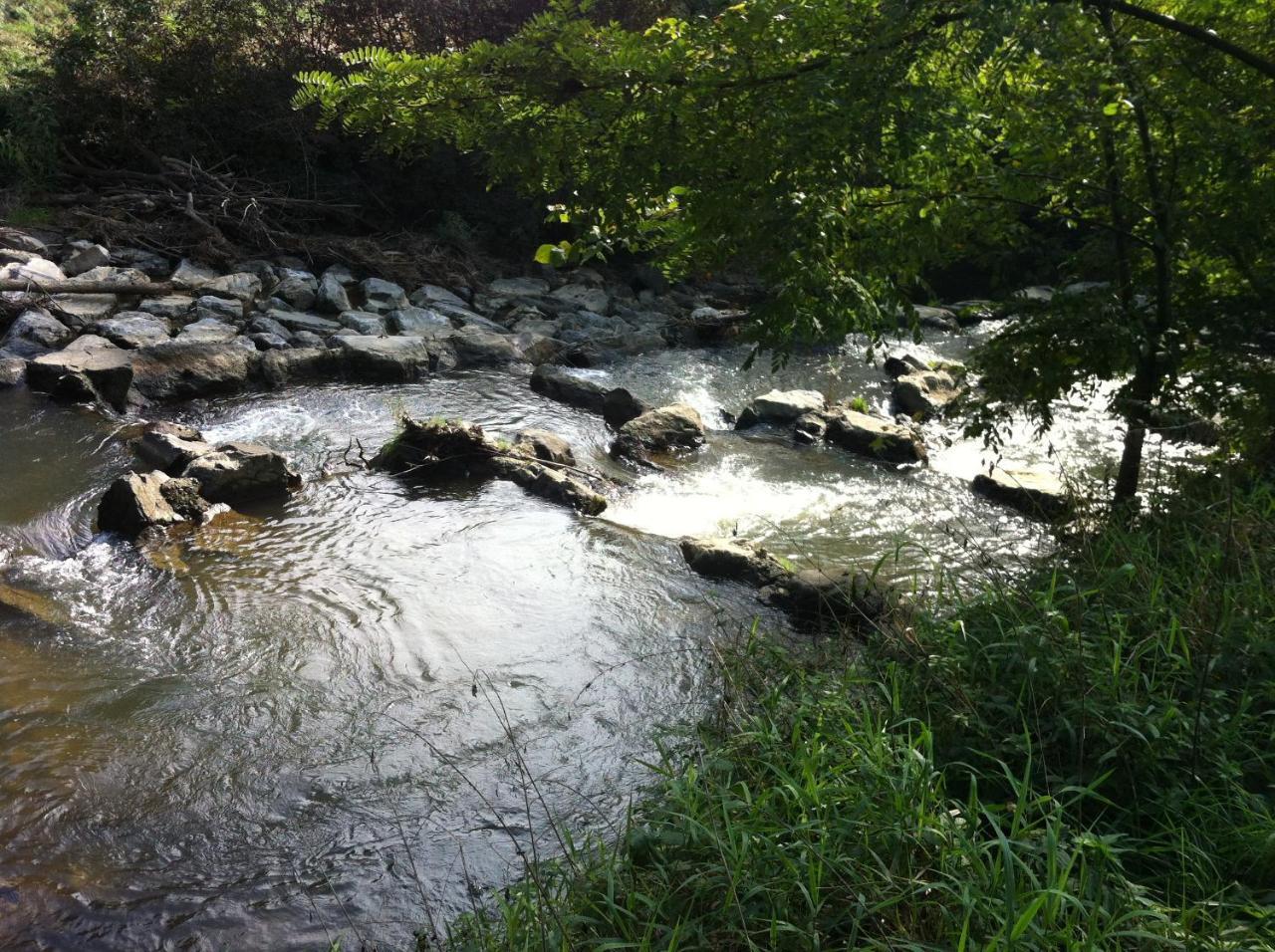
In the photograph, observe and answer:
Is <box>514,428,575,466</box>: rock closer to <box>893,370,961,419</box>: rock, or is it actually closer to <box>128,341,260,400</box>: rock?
<box>128,341,260,400</box>: rock

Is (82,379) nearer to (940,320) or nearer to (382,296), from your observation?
(382,296)

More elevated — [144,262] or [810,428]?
[144,262]

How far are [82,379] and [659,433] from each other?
5560mm

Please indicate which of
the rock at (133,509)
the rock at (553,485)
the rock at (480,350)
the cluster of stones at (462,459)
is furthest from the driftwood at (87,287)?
the rock at (553,485)

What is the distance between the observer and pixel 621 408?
10.3 meters

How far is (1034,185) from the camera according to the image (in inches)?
205

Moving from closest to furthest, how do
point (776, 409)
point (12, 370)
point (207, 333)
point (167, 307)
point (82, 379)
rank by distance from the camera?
1. point (82, 379)
2. point (12, 370)
3. point (776, 409)
4. point (207, 333)
5. point (167, 307)

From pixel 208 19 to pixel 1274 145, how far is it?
15.7 metres

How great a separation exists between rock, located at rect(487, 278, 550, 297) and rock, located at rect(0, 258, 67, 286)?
5.82 metres

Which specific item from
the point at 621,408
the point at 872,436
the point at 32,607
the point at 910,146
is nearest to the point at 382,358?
the point at 621,408

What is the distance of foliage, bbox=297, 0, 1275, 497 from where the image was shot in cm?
390

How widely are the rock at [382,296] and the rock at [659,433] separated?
491 cm

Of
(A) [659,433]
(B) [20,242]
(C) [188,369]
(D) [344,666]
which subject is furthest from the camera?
(B) [20,242]

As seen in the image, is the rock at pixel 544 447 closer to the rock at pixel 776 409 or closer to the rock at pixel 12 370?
the rock at pixel 776 409
